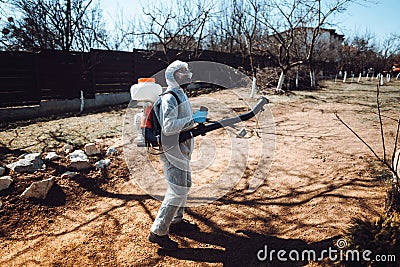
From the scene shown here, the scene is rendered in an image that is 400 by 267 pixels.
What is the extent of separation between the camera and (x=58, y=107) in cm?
868

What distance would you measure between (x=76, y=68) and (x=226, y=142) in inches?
260

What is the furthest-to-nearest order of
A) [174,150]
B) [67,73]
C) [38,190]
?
[67,73]
[38,190]
[174,150]

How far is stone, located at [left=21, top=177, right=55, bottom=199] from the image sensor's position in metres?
3.23

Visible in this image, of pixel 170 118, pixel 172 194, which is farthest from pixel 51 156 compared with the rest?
pixel 170 118

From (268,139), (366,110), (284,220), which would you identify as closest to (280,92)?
(366,110)

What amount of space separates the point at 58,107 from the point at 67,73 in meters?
1.21

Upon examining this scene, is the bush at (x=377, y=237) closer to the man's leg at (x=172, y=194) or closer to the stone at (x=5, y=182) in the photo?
the man's leg at (x=172, y=194)

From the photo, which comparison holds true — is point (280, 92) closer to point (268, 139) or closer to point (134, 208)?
point (268, 139)

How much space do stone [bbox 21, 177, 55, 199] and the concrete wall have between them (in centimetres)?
537

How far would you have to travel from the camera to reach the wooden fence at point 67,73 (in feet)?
25.3

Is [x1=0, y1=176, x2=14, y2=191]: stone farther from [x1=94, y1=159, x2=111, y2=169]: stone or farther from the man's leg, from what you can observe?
the man's leg
